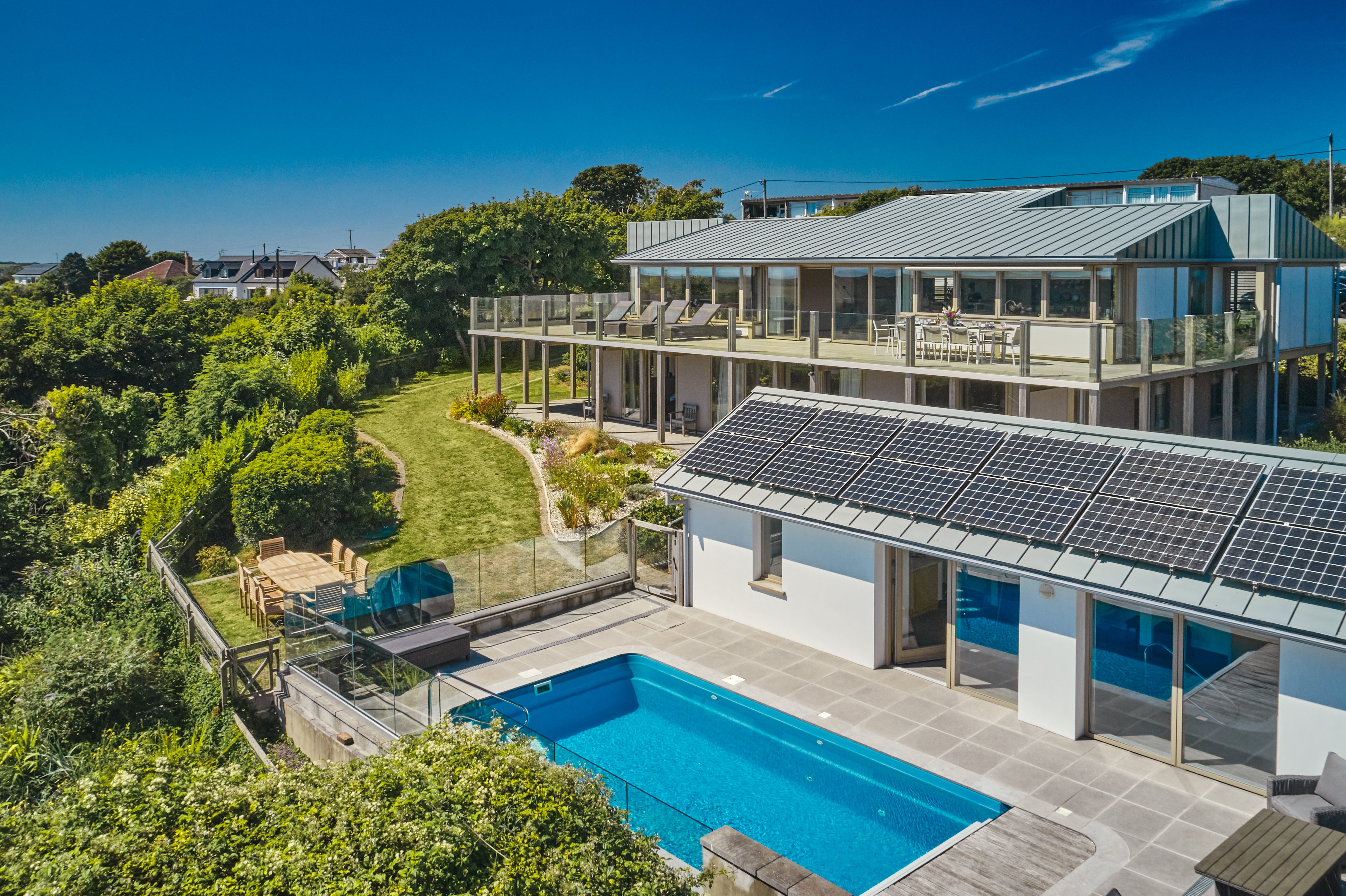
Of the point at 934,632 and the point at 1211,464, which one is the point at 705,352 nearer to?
the point at 934,632

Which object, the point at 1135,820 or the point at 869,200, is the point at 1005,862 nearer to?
the point at 1135,820

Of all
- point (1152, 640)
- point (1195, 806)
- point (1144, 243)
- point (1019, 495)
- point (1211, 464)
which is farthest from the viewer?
point (1144, 243)

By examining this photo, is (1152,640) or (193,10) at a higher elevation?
(193,10)

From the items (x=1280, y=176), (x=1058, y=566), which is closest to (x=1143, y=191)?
(x=1058, y=566)

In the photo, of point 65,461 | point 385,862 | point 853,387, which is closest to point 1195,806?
point 385,862

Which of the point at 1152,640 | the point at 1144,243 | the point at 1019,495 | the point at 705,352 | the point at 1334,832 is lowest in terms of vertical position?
the point at 1334,832

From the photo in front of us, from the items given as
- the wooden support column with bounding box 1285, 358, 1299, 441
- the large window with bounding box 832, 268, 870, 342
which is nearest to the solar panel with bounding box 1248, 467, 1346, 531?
the large window with bounding box 832, 268, 870, 342

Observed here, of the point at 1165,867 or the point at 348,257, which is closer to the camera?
the point at 1165,867
